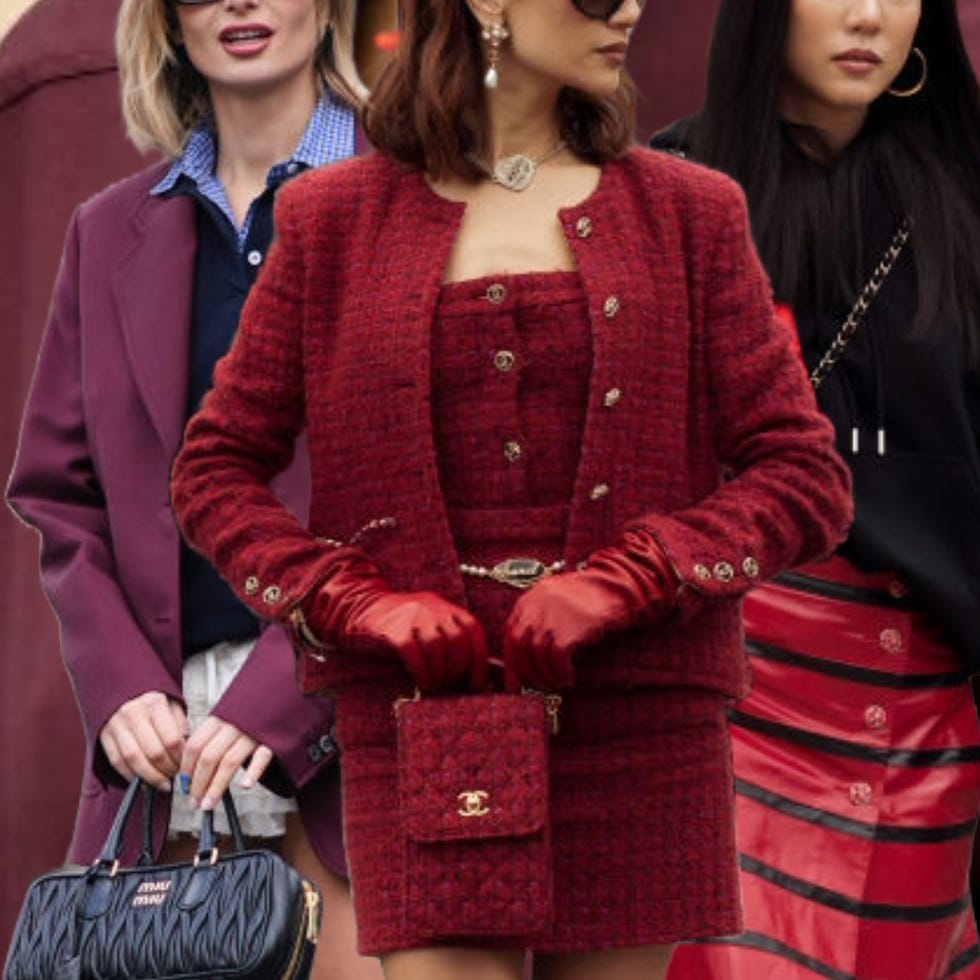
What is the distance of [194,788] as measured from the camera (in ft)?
16.6

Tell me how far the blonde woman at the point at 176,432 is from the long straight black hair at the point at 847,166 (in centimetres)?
63

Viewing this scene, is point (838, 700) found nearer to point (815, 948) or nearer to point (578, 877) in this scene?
point (815, 948)

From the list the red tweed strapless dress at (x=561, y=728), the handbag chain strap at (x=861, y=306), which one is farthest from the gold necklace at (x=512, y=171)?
the handbag chain strap at (x=861, y=306)

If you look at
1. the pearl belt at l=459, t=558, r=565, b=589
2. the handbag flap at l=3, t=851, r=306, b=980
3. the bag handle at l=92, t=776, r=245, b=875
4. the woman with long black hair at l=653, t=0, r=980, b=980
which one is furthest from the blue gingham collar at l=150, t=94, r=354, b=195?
the pearl belt at l=459, t=558, r=565, b=589

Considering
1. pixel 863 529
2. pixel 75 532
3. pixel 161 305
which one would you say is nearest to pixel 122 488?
pixel 75 532

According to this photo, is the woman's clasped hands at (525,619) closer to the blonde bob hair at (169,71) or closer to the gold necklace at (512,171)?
the gold necklace at (512,171)

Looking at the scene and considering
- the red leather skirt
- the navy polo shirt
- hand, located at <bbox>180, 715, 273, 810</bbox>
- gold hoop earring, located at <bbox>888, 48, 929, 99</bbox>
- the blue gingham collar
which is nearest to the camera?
hand, located at <bbox>180, 715, 273, 810</bbox>

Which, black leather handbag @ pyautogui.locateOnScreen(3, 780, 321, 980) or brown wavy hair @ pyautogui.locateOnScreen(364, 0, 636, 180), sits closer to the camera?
brown wavy hair @ pyautogui.locateOnScreen(364, 0, 636, 180)

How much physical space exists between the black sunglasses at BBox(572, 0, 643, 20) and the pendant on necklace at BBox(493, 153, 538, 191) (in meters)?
0.21

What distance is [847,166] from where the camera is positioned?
19.2ft

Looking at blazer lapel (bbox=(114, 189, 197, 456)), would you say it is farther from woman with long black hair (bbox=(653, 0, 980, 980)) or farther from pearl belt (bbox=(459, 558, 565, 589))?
pearl belt (bbox=(459, 558, 565, 589))

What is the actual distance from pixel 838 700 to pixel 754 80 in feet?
3.25

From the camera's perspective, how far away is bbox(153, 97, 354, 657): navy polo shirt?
5.37 m

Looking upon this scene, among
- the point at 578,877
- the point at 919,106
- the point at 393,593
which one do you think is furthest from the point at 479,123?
the point at 919,106
